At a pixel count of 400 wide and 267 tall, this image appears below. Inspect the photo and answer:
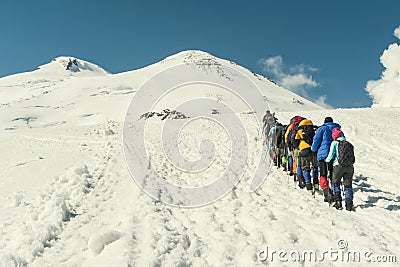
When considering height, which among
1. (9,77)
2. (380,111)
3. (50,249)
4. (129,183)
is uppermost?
(9,77)

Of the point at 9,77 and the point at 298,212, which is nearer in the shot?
the point at 298,212

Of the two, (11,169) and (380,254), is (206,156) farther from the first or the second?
(380,254)

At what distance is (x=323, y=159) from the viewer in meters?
9.72

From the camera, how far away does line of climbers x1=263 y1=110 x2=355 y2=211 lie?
350 inches

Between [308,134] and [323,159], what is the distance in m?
1.28

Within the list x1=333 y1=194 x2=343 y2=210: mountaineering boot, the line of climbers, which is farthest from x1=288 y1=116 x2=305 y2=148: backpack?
x1=333 y1=194 x2=343 y2=210: mountaineering boot

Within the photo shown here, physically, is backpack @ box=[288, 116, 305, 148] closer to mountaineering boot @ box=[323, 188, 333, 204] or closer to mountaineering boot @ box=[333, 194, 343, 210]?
mountaineering boot @ box=[323, 188, 333, 204]

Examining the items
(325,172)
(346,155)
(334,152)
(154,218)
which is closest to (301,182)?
(325,172)

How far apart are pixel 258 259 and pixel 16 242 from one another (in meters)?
4.58

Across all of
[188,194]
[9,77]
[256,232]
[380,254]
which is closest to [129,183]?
Answer: [188,194]

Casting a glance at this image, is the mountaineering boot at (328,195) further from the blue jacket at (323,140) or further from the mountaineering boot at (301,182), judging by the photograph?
the mountaineering boot at (301,182)

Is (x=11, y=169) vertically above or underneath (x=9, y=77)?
underneath

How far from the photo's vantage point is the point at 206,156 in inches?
658

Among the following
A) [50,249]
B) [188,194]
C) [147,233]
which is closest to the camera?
[50,249]
